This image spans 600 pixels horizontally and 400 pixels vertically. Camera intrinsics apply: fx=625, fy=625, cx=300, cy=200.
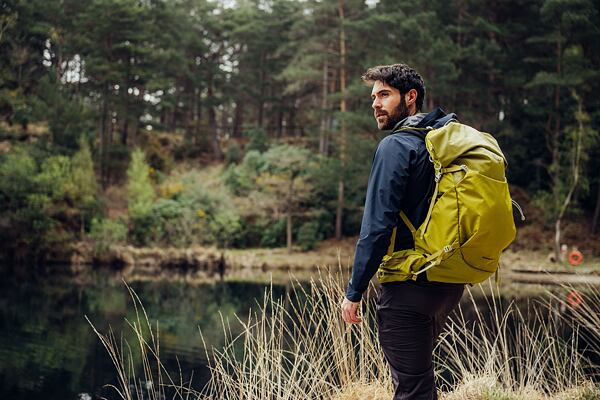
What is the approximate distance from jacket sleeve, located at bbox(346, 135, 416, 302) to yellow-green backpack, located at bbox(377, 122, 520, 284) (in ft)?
0.32

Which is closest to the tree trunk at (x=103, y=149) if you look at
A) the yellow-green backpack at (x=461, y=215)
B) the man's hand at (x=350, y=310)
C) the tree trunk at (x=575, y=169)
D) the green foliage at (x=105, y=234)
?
the green foliage at (x=105, y=234)

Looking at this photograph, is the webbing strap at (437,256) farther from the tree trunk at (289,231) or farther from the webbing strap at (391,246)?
the tree trunk at (289,231)

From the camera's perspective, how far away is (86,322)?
11289 mm

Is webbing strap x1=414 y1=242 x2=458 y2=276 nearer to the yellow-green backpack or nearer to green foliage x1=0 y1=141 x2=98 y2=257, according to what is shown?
the yellow-green backpack

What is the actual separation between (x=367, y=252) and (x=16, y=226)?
20142mm

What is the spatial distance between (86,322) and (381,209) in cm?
1020

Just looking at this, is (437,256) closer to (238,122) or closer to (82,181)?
(82,181)

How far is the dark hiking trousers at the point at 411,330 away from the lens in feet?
7.47

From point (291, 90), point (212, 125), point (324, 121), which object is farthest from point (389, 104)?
point (212, 125)

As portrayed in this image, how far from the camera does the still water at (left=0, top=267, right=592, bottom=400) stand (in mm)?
7539

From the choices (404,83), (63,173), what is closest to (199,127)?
(63,173)

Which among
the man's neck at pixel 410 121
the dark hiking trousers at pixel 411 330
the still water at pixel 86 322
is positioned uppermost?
the man's neck at pixel 410 121

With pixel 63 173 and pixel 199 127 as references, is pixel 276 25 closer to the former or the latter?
pixel 199 127

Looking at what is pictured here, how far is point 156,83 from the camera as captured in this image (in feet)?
89.4
